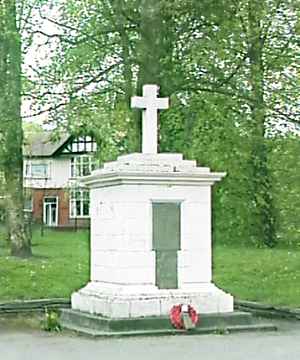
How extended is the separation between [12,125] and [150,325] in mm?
11776

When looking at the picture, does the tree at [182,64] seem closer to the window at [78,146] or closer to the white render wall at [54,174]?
the window at [78,146]

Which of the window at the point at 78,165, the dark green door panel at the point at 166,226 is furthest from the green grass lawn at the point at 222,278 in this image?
the window at the point at 78,165

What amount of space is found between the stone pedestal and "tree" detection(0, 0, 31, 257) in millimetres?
9519

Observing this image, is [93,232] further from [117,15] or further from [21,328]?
[117,15]

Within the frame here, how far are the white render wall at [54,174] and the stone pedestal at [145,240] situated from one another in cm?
5990

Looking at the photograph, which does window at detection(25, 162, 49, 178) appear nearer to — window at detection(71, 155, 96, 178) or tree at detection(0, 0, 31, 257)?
window at detection(71, 155, 96, 178)

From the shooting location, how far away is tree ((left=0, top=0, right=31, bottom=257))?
23.1 meters

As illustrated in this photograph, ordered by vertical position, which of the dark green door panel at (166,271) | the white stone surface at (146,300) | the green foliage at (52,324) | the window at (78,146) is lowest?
the green foliage at (52,324)

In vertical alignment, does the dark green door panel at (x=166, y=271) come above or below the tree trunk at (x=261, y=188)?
below

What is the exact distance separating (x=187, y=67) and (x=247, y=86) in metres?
1.98

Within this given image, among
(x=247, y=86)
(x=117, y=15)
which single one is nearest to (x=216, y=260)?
(x=247, y=86)

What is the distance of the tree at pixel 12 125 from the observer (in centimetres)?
2314

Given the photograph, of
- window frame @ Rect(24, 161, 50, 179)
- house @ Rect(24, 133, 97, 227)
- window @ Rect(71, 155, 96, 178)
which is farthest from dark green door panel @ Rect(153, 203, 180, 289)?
window frame @ Rect(24, 161, 50, 179)

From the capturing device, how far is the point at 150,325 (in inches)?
514
